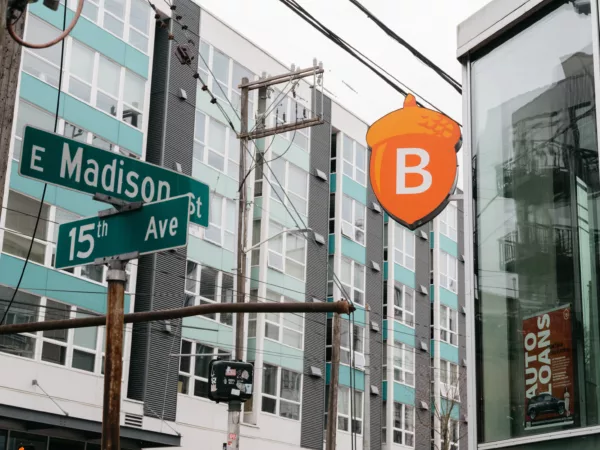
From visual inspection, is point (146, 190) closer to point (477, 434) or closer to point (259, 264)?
point (477, 434)

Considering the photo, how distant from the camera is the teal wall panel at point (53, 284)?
26.8 m

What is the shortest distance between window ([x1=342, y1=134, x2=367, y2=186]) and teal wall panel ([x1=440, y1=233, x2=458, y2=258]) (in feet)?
29.6

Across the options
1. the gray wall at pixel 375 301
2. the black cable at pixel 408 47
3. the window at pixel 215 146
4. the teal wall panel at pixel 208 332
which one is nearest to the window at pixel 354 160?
the gray wall at pixel 375 301

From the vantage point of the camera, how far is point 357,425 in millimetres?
42438

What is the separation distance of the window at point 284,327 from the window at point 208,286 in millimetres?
2259

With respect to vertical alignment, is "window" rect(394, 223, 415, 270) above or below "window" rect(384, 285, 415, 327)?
above

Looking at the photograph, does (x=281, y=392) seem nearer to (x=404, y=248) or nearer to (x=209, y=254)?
(x=209, y=254)

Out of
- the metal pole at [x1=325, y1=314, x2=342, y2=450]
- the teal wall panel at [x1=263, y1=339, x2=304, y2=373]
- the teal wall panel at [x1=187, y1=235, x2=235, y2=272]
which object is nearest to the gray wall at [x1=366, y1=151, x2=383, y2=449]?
the teal wall panel at [x1=263, y1=339, x2=304, y2=373]

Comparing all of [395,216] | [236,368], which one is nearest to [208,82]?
[236,368]

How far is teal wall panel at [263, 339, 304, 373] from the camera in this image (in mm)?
36594

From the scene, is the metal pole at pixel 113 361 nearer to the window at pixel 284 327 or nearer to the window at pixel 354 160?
A: the window at pixel 284 327

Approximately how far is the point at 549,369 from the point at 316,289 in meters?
31.2

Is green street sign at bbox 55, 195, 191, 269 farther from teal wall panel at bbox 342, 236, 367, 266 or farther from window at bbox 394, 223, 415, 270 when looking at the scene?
window at bbox 394, 223, 415, 270

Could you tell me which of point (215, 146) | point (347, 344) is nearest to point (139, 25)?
point (215, 146)
